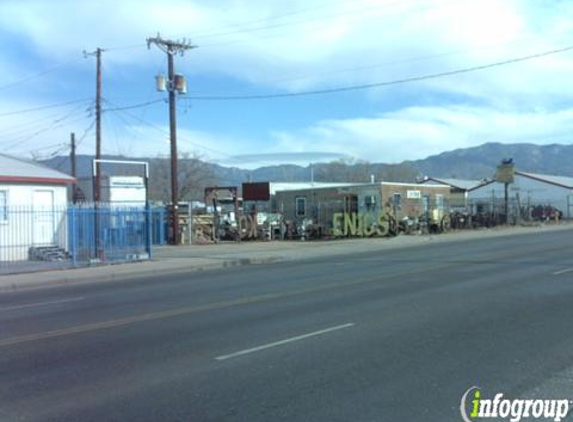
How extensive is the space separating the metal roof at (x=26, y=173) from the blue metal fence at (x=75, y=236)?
1.17m

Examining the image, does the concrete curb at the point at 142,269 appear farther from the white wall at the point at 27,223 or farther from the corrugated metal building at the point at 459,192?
the corrugated metal building at the point at 459,192

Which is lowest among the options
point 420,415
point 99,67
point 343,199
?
point 420,415

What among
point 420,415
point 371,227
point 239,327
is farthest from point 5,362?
point 371,227

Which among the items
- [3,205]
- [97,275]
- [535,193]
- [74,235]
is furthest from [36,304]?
[535,193]

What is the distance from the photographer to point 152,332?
31.7 ft

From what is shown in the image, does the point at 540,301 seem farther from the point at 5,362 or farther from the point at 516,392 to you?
the point at 5,362

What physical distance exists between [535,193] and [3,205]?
233 ft

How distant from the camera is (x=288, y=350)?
806 centimetres

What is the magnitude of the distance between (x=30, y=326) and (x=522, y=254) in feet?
54.6

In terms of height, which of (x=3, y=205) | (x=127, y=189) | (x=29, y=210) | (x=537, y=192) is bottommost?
(x=29, y=210)

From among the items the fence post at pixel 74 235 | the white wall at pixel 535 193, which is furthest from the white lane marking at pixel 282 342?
the white wall at pixel 535 193

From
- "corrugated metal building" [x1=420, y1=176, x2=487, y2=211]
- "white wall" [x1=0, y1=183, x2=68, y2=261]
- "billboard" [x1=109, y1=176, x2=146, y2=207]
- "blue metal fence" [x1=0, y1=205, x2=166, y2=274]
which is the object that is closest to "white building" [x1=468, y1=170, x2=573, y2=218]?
"corrugated metal building" [x1=420, y1=176, x2=487, y2=211]

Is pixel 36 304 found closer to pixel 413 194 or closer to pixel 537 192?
pixel 413 194

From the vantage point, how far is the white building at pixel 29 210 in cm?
2520
